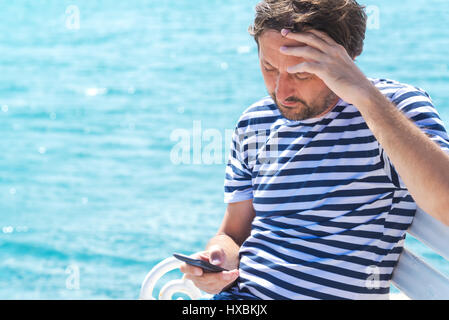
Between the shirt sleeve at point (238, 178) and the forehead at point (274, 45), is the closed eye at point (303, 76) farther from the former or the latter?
the shirt sleeve at point (238, 178)

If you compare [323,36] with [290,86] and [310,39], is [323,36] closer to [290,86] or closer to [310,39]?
[310,39]

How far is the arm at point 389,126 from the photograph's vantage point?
1.22 metres

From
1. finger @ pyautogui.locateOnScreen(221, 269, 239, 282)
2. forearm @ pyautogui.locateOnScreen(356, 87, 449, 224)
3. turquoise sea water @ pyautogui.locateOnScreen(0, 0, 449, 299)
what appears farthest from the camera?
turquoise sea water @ pyautogui.locateOnScreen(0, 0, 449, 299)

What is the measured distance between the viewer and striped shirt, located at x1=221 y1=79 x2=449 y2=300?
4.93ft

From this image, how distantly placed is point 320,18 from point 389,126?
13.4 inches

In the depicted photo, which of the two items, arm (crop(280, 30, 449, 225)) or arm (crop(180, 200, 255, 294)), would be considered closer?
arm (crop(280, 30, 449, 225))

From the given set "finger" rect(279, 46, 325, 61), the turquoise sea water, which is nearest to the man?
"finger" rect(279, 46, 325, 61)

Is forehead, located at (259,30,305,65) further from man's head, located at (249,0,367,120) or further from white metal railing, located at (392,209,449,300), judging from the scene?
white metal railing, located at (392,209,449,300)

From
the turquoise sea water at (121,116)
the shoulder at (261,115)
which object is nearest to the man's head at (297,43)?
the shoulder at (261,115)

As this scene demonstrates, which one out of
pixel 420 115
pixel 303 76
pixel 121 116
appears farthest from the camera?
pixel 121 116

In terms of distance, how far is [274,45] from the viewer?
1.55m

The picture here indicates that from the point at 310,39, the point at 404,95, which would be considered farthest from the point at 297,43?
the point at 404,95

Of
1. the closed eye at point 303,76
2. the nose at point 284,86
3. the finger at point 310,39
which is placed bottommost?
the nose at point 284,86
